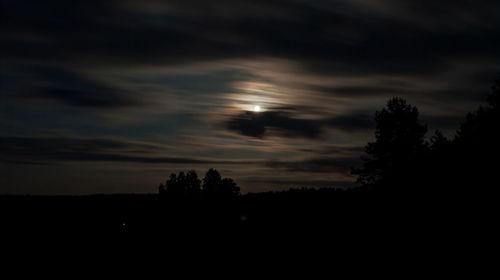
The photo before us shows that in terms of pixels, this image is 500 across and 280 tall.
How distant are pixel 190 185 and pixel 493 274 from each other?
260 feet

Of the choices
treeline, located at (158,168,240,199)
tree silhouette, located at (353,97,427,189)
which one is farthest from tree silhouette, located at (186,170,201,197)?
tree silhouette, located at (353,97,427,189)

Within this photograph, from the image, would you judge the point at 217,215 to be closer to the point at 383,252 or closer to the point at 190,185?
the point at 383,252

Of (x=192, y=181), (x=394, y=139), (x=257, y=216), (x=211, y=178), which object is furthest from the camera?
(x=192, y=181)

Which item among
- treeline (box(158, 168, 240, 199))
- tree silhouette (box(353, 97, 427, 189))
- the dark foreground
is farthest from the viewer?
treeline (box(158, 168, 240, 199))

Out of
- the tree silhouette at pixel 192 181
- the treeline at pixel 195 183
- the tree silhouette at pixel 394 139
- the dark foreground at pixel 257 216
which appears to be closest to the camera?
the dark foreground at pixel 257 216

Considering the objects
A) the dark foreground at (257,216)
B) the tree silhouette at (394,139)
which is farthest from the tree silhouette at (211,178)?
the dark foreground at (257,216)

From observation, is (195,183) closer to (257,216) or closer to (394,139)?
(394,139)

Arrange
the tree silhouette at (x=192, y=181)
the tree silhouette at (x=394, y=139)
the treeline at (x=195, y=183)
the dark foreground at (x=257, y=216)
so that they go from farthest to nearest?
1. the tree silhouette at (x=192, y=181)
2. the treeline at (x=195, y=183)
3. the tree silhouette at (x=394, y=139)
4. the dark foreground at (x=257, y=216)

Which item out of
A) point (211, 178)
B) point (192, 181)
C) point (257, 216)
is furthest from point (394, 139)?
point (192, 181)

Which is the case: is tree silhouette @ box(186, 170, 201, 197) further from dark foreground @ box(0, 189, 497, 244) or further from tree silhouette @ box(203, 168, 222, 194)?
dark foreground @ box(0, 189, 497, 244)

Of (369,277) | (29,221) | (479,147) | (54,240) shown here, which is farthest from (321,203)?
(29,221)

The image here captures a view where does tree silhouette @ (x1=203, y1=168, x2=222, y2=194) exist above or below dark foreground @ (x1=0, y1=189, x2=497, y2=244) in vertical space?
above

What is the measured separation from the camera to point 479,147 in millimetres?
21734

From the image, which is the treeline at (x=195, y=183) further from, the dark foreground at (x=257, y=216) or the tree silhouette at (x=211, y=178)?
the dark foreground at (x=257, y=216)
